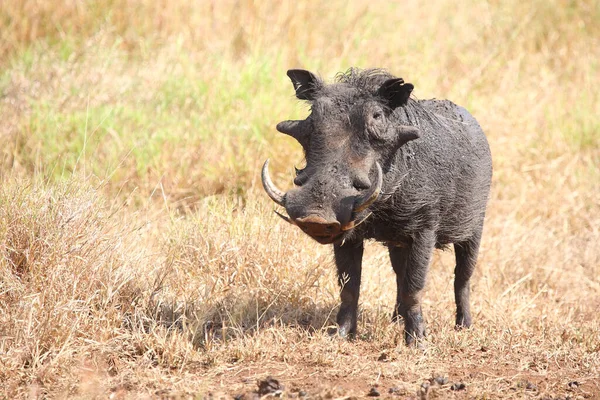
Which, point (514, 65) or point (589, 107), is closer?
point (589, 107)

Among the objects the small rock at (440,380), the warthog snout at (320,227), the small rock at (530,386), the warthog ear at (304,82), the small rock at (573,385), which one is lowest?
the small rock at (440,380)

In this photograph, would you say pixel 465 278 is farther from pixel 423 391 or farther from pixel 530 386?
pixel 423 391

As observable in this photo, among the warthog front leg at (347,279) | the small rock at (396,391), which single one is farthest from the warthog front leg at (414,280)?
the small rock at (396,391)

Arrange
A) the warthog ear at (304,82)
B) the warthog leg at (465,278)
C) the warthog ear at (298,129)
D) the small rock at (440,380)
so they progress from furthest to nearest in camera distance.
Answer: the warthog leg at (465,278) → the warthog ear at (304,82) → the warthog ear at (298,129) → the small rock at (440,380)

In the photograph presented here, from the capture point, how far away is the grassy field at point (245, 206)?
390 cm

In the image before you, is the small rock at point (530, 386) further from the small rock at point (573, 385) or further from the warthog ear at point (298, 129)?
the warthog ear at point (298, 129)

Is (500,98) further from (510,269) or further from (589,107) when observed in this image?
(510,269)

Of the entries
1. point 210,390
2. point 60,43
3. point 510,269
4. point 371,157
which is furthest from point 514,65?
point 210,390

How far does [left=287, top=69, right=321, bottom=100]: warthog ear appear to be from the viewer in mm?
4184

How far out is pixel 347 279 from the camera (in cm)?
439

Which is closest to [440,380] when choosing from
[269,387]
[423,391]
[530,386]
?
[423,391]

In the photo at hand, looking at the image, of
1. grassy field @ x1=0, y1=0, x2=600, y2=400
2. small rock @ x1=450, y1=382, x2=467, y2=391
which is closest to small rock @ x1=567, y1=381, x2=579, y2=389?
grassy field @ x1=0, y1=0, x2=600, y2=400

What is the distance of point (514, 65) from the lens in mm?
9047

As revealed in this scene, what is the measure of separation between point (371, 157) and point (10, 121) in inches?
154
